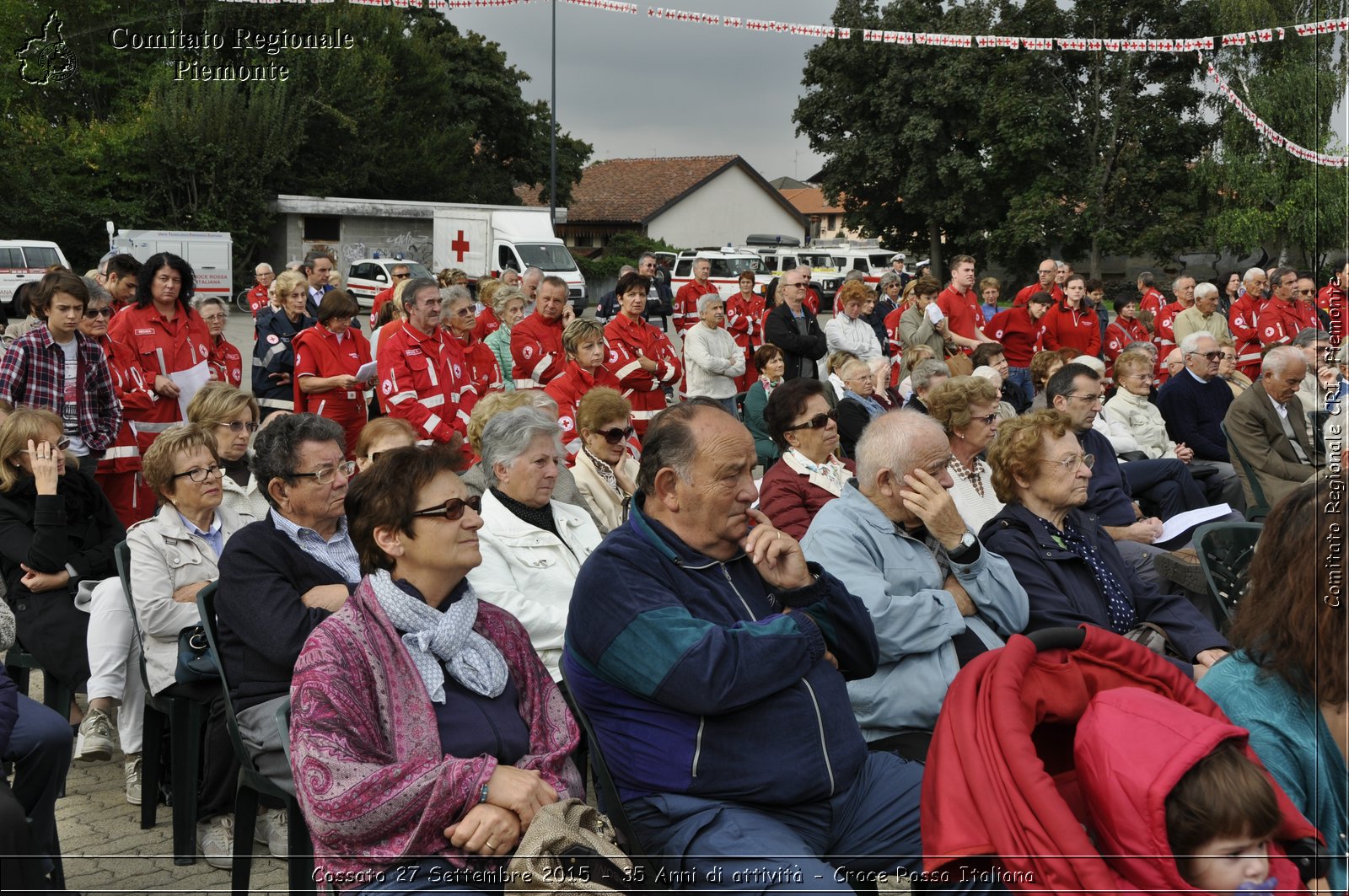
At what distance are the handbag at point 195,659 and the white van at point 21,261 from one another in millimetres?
26439

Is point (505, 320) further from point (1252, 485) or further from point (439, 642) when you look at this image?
point (439, 642)

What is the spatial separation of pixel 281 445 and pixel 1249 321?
39.1ft

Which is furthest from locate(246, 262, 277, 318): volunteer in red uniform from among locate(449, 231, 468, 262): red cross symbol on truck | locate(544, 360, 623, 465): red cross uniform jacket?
locate(449, 231, 468, 262): red cross symbol on truck

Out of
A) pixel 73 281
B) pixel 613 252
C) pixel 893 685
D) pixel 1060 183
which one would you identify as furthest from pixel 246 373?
pixel 613 252

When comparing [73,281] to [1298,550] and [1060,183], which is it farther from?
[1060,183]

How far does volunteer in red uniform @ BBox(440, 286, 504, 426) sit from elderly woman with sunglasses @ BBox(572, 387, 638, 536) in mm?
1963

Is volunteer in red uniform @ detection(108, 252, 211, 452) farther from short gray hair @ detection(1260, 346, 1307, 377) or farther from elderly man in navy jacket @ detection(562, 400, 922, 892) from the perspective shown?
short gray hair @ detection(1260, 346, 1307, 377)

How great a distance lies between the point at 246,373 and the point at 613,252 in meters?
26.7

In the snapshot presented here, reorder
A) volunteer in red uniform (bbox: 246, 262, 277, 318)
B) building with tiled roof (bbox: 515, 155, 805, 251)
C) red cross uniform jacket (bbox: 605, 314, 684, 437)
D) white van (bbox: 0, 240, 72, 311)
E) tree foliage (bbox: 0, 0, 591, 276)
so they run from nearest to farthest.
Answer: red cross uniform jacket (bbox: 605, 314, 684, 437) < volunteer in red uniform (bbox: 246, 262, 277, 318) < white van (bbox: 0, 240, 72, 311) < tree foliage (bbox: 0, 0, 591, 276) < building with tiled roof (bbox: 515, 155, 805, 251)

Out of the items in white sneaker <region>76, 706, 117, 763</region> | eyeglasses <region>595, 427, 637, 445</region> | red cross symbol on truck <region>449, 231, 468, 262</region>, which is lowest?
white sneaker <region>76, 706, 117, 763</region>

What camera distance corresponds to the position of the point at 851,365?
7508mm

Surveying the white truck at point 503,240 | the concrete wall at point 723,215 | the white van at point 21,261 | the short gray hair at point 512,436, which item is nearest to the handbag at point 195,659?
the short gray hair at point 512,436

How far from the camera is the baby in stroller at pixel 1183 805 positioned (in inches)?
90.5

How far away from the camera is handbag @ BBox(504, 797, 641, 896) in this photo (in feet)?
8.04
